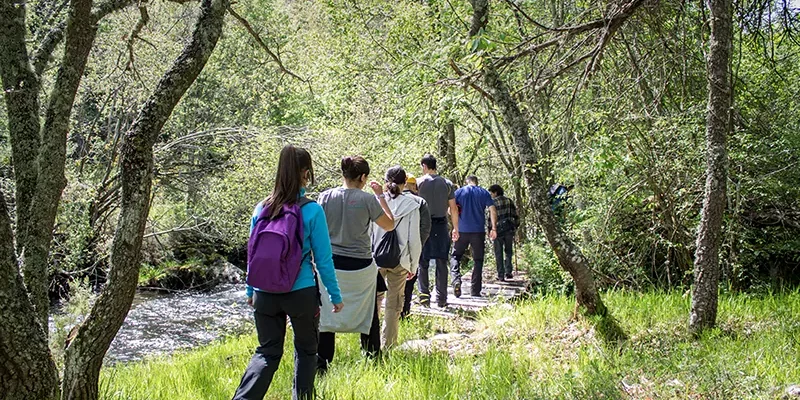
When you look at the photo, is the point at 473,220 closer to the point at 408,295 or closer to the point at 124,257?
the point at 408,295

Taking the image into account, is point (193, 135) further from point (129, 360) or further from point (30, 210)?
point (30, 210)

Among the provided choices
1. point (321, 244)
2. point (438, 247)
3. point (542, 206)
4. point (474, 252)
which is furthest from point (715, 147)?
point (474, 252)

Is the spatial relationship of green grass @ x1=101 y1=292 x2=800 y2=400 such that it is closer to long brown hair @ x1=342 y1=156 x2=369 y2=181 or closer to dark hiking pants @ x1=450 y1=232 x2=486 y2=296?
long brown hair @ x1=342 y1=156 x2=369 y2=181

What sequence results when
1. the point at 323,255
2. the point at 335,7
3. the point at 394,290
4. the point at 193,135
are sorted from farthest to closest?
the point at 335,7
the point at 193,135
the point at 394,290
the point at 323,255

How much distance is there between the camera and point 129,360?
33.8ft

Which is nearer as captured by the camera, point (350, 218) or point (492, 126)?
point (350, 218)

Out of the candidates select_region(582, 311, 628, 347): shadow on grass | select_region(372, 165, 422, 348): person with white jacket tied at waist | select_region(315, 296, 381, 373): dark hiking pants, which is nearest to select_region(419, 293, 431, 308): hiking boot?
select_region(372, 165, 422, 348): person with white jacket tied at waist

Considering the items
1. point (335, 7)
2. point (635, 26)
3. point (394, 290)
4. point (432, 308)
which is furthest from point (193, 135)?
point (635, 26)

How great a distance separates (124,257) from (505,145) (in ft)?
32.9

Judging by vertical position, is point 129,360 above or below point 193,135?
below

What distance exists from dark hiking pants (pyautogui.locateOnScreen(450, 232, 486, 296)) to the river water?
4113mm

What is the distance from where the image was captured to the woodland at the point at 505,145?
3.77m

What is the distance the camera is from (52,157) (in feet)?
13.8

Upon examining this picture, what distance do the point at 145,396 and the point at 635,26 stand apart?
18.8ft
